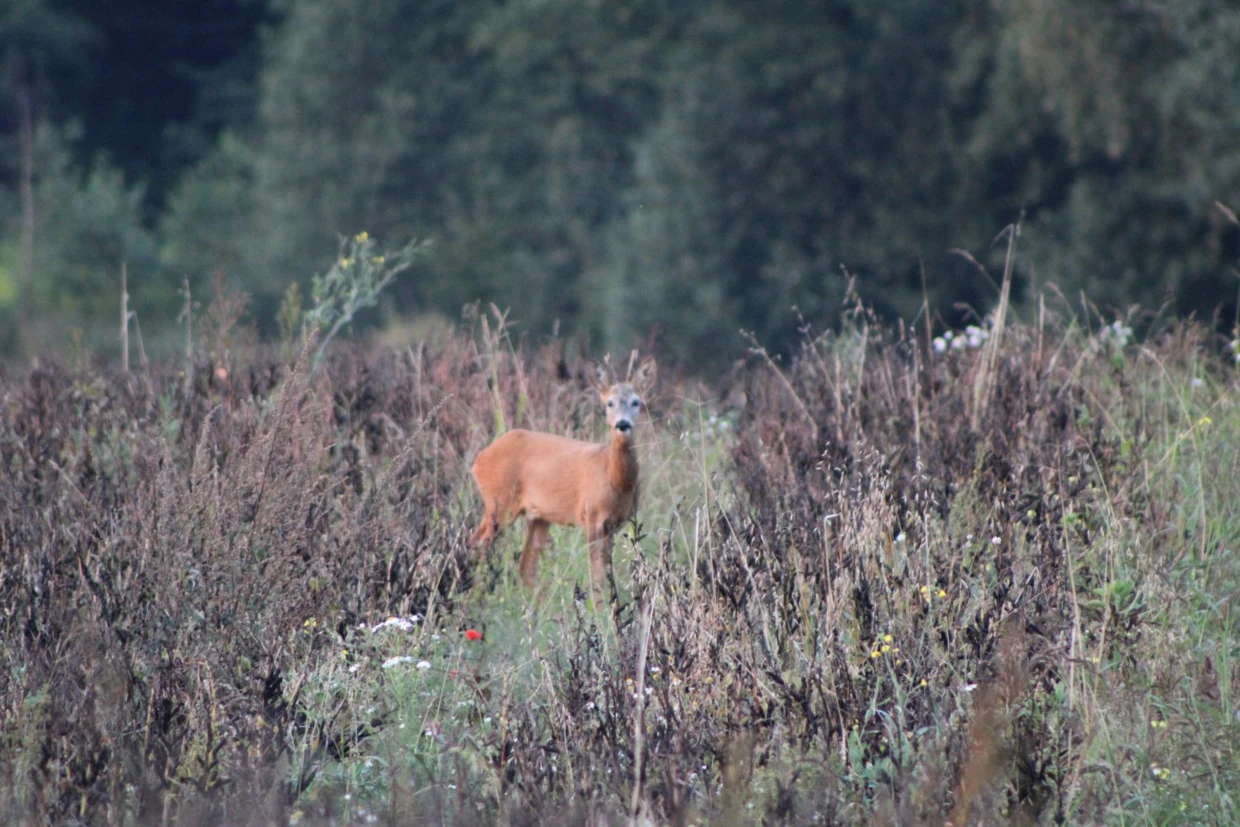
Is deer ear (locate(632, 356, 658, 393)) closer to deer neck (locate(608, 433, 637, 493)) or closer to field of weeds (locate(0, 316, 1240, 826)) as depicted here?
field of weeds (locate(0, 316, 1240, 826))

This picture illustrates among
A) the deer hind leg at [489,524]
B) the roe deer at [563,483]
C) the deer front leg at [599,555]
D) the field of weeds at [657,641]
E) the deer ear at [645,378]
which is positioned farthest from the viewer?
the deer ear at [645,378]

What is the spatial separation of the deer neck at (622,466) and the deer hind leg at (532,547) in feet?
1.63

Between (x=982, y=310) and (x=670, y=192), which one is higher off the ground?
(x=670, y=192)

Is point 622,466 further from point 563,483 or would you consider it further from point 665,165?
point 665,165

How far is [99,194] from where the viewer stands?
27.7 meters

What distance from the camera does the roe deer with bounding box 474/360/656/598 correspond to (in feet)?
18.0

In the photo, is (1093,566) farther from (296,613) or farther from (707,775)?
(296,613)

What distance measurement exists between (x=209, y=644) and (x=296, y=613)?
0.87ft

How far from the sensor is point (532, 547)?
20.1 feet

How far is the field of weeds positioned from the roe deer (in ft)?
0.44

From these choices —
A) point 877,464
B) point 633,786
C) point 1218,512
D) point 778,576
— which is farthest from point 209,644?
point 1218,512

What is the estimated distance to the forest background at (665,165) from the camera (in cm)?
1947

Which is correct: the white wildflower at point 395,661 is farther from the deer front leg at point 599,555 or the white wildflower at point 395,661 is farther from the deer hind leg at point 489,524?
the deer hind leg at point 489,524

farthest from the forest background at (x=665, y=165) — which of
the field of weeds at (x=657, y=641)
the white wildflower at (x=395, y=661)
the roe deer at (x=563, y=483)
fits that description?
the white wildflower at (x=395, y=661)
